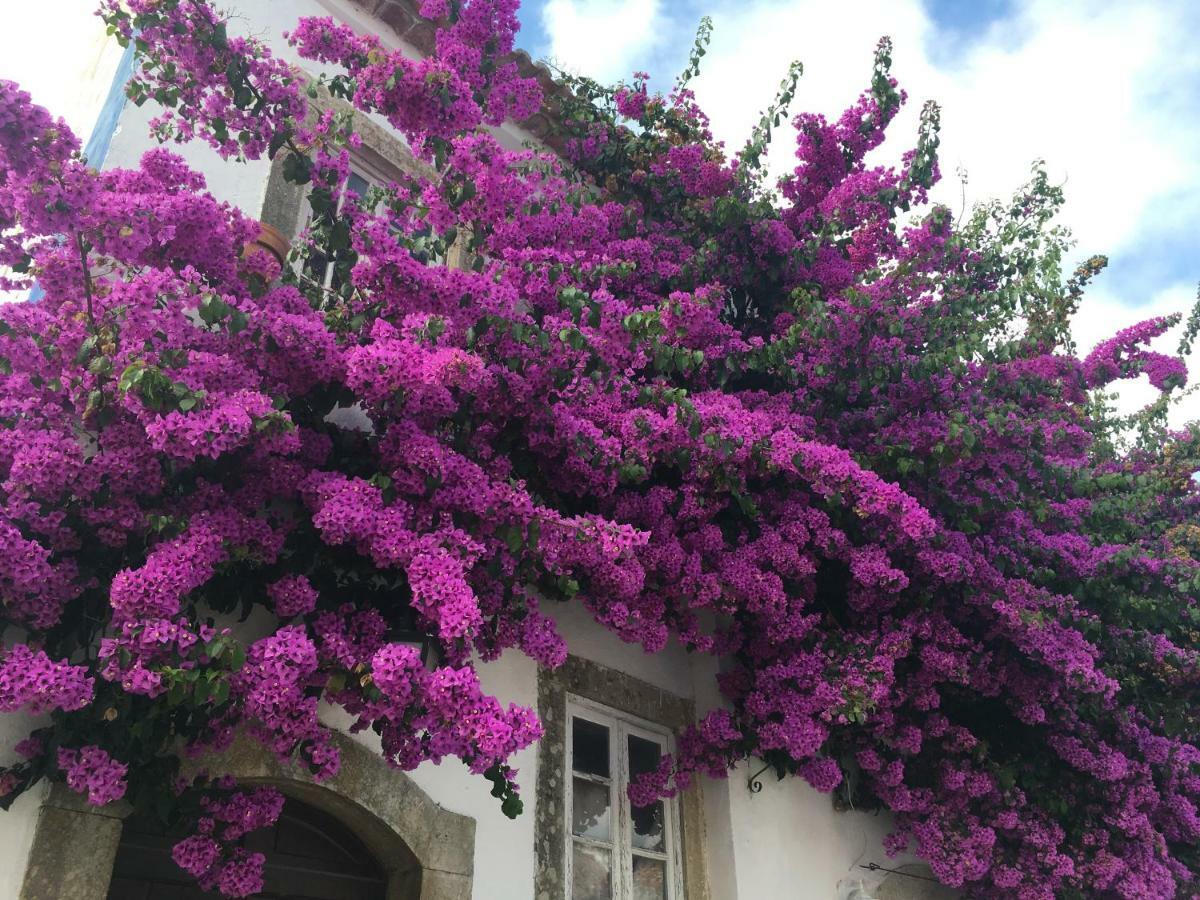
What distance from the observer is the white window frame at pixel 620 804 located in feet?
14.6

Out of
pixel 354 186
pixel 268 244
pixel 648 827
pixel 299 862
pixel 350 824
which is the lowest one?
pixel 299 862

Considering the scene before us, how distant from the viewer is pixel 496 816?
407 cm

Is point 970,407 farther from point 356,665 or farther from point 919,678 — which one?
point 356,665

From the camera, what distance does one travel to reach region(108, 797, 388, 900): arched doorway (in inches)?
139

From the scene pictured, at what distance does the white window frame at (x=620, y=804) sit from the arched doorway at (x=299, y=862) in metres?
0.94

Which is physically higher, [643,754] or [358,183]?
[358,183]

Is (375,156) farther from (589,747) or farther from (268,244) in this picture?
(589,747)

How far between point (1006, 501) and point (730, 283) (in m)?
2.13

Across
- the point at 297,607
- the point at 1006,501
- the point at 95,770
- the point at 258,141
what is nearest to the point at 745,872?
the point at 1006,501

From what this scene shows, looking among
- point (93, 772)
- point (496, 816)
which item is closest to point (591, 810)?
point (496, 816)

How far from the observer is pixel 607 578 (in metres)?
3.94

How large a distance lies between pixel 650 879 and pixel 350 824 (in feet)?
5.41

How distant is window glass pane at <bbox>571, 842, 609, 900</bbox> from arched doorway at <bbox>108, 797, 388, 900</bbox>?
0.92 meters

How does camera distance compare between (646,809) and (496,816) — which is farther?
(646,809)
